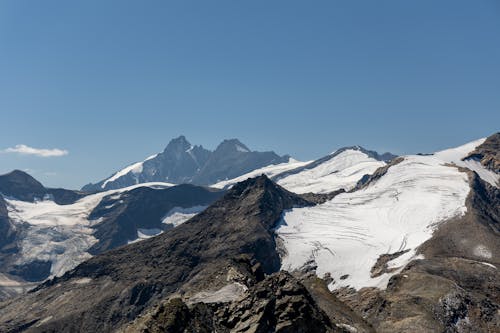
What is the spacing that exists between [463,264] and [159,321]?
6210 inches

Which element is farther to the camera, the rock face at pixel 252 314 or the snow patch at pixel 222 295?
the snow patch at pixel 222 295

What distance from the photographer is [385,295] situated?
460ft

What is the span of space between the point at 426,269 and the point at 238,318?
460ft

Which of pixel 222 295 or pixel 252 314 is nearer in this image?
pixel 252 314

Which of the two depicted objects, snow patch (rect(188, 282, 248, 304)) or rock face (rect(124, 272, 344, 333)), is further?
snow patch (rect(188, 282, 248, 304))

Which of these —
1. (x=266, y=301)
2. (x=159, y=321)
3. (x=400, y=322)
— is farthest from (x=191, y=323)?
(x=400, y=322)

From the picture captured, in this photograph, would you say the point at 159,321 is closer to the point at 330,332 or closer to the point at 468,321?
the point at 330,332

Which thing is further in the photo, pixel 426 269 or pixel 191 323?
pixel 426 269

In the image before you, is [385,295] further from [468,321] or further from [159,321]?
[159,321]

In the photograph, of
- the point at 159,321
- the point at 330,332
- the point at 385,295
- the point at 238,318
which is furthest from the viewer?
the point at 385,295

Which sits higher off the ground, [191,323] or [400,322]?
[191,323]

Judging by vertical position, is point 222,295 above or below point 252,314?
above

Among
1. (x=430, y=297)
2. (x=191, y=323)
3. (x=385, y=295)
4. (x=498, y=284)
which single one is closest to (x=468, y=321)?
(x=430, y=297)

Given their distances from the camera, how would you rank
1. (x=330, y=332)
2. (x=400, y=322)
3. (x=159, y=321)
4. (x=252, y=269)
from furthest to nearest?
1. (x=400, y=322)
2. (x=252, y=269)
3. (x=330, y=332)
4. (x=159, y=321)
